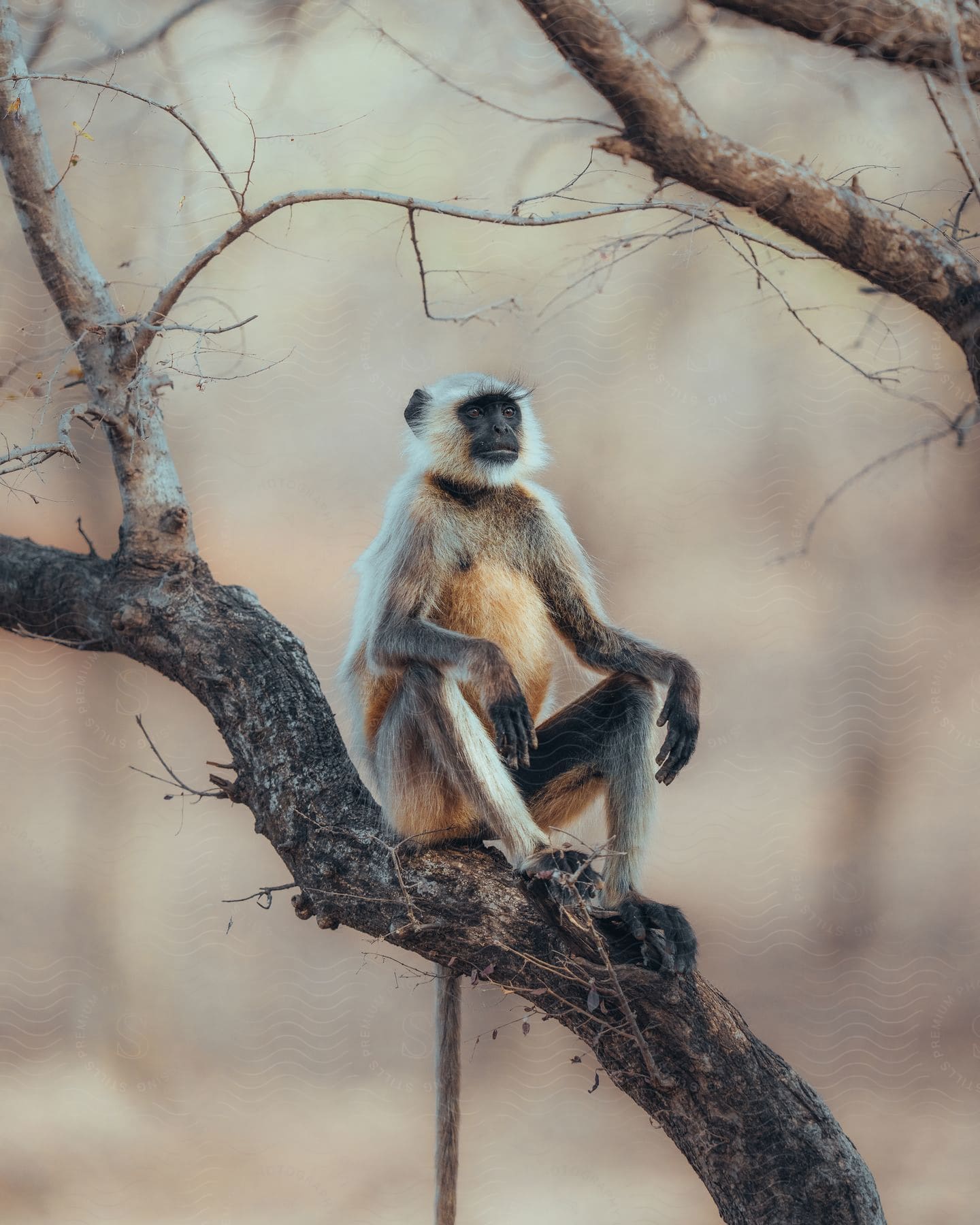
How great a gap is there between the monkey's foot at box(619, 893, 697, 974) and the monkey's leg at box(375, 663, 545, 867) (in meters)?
0.30

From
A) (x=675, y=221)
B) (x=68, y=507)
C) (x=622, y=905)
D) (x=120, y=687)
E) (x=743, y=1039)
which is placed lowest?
(x=743, y=1039)

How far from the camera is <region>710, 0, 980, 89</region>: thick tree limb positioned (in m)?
3.88

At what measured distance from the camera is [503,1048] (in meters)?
4.86

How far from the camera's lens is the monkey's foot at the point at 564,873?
2.50m

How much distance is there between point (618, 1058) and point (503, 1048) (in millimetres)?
2419

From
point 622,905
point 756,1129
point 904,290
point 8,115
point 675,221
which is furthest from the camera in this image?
point 675,221

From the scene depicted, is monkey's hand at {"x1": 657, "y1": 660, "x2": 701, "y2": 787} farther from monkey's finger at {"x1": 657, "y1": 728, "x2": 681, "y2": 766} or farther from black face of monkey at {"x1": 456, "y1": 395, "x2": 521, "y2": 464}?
black face of monkey at {"x1": 456, "y1": 395, "x2": 521, "y2": 464}

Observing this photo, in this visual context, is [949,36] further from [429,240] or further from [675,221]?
[429,240]

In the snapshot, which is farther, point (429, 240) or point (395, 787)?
point (429, 240)

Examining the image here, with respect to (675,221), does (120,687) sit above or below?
below

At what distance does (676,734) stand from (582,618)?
1.56ft

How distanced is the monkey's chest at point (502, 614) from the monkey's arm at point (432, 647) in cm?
7

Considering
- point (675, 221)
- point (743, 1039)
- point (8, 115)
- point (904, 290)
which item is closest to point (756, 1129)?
point (743, 1039)

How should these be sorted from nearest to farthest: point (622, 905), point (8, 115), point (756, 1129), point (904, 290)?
Answer: point (756, 1129) < point (622, 905) < point (8, 115) < point (904, 290)
